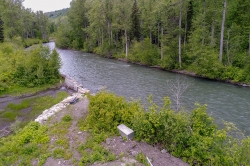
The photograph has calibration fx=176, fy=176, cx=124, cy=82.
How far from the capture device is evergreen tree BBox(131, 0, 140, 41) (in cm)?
3269

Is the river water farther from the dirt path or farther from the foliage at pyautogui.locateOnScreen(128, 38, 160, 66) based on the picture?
the foliage at pyautogui.locateOnScreen(128, 38, 160, 66)

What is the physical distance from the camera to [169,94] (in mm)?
15492

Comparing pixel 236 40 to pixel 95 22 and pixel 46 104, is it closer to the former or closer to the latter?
pixel 46 104

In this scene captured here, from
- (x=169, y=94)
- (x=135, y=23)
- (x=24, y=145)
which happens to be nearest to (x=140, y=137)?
(x=24, y=145)

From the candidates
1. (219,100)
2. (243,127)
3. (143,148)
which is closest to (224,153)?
(143,148)

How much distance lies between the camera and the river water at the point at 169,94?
12.2 m

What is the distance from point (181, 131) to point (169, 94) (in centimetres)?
914

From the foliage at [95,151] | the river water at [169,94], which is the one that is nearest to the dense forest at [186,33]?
the river water at [169,94]

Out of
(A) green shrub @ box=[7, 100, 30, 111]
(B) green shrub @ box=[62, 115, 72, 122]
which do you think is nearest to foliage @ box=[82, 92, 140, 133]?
Result: (B) green shrub @ box=[62, 115, 72, 122]

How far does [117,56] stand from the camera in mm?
34969

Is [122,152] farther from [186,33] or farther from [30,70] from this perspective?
[186,33]

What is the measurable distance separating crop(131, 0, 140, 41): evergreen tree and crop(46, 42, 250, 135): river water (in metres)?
12.3

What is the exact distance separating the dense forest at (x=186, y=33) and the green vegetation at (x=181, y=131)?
1458 cm

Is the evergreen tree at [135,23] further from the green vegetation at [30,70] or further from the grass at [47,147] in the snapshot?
the grass at [47,147]
